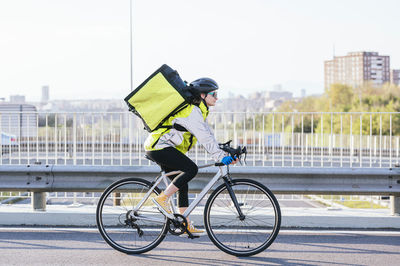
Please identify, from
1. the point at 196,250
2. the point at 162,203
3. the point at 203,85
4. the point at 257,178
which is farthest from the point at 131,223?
the point at 257,178

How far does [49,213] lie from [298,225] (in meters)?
3.06

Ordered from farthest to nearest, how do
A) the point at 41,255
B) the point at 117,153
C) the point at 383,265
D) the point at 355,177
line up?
the point at 117,153, the point at 355,177, the point at 41,255, the point at 383,265

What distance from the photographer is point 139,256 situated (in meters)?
6.02

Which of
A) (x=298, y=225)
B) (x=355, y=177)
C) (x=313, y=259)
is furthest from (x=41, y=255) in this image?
(x=355, y=177)

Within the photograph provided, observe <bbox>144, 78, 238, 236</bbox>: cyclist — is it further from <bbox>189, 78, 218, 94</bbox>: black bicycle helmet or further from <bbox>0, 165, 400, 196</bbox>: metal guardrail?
<bbox>0, 165, 400, 196</bbox>: metal guardrail

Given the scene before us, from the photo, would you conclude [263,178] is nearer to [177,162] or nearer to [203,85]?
[177,162]

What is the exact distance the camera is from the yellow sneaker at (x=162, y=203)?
596cm

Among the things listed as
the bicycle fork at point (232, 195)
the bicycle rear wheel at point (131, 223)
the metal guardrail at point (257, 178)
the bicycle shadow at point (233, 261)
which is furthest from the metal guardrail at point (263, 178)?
the bicycle shadow at point (233, 261)

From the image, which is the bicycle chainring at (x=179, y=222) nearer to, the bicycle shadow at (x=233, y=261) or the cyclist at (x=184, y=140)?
the cyclist at (x=184, y=140)

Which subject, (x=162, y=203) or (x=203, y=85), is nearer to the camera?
(x=203, y=85)

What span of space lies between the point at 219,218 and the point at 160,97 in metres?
1.30

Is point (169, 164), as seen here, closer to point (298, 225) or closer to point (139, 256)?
point (139, 256)

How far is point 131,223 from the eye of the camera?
6148 mm

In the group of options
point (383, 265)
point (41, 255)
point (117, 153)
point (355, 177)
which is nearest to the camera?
point (383, 265)
